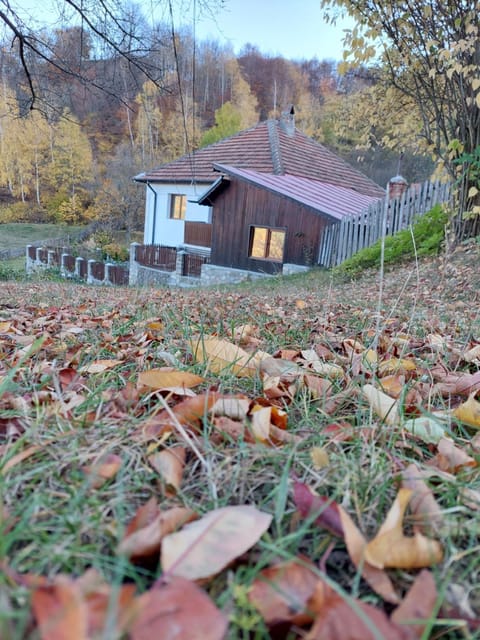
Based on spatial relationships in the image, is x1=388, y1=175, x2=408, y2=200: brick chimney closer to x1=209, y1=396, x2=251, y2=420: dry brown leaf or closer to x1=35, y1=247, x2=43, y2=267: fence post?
x1=209, y1=396, x2=251, y2=420: dry brown leaf

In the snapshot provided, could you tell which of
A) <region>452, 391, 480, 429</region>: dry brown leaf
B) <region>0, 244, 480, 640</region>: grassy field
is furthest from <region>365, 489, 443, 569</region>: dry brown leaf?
<region>452, 391, 480, 429</region>: dry brown leaf

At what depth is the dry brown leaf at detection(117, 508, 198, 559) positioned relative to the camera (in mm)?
545

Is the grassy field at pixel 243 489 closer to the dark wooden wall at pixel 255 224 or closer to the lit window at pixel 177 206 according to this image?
the dark wooden wall at pixel 255 224

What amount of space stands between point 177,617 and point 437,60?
26.2 ft

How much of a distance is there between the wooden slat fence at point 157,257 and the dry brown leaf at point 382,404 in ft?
52.3

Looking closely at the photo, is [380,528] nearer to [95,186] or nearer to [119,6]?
[119,6]

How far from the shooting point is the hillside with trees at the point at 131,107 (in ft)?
14.2

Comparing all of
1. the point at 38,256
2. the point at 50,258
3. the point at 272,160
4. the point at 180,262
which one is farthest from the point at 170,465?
the point at 38,256

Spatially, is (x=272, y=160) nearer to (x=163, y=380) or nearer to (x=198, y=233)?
(x=198, y=233)

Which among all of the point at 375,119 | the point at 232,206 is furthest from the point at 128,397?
the point at 232,206

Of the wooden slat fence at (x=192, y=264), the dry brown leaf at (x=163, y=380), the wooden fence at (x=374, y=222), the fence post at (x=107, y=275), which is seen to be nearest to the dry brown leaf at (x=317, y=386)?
the dry brown leaf at (x=163, y=380)

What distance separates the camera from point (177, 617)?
41 centimetres

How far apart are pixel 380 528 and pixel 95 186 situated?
Answer: 37816mm

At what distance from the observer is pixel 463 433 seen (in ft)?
3.35
